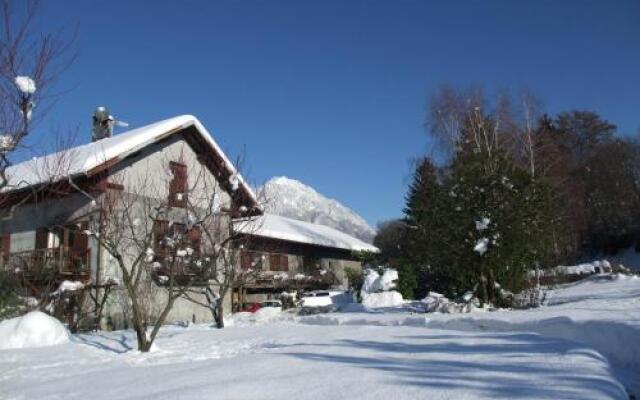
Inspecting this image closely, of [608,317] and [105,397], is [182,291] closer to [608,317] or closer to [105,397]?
[105,397]

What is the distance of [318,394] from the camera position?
4742mm

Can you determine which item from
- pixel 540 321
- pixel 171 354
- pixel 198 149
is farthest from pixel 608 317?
pixel 198 149

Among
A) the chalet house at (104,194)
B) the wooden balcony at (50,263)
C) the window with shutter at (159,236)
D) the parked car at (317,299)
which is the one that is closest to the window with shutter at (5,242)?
the chalet house at (104,194)

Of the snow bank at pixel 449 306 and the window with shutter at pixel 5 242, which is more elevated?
the window with shutter at pixel 5 242

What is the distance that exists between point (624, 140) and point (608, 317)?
3771cm

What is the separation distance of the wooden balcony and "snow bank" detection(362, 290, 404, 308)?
9607mm

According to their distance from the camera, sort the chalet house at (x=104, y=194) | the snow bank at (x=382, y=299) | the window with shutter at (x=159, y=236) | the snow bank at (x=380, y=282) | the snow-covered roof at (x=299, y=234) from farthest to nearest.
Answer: the snow-covered roof at (x=299, y=234)
the snow bank at (x=380, y=282)
the snow bank at (x=382, y=299)
the chalet house at (x=104, y=194)
the window with shutter at (x=159, y=236)

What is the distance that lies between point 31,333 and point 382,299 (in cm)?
1225

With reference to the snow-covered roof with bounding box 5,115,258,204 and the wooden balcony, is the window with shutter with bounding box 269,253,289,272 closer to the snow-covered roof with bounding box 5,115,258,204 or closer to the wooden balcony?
the snow-covered roof with bounding box 5,115,258,204

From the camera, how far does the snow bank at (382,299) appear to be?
20.2 meters

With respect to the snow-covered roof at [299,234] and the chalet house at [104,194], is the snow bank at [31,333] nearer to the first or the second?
the chalet house at [104,194]

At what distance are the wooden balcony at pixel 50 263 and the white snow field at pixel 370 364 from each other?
21.7ft

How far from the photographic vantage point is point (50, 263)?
17.7m

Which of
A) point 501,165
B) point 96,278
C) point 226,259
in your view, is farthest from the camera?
point 96,278
